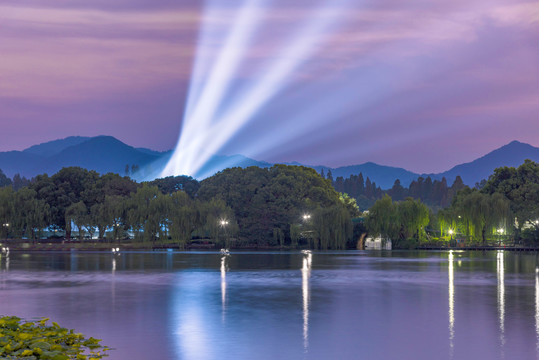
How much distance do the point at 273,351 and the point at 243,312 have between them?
22.2ft

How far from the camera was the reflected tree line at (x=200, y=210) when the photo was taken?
8988 cm

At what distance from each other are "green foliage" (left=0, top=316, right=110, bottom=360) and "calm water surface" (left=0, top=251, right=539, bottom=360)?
0.59 meters

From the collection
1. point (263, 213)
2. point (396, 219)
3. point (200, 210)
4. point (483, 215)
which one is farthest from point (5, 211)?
point (483, 215)

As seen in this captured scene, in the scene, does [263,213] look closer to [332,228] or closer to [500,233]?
[332,228]

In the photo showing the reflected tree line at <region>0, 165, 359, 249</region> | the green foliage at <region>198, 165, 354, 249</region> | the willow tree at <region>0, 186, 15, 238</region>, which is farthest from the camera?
the willow tree at <region>0, 186, 15, 238</region>

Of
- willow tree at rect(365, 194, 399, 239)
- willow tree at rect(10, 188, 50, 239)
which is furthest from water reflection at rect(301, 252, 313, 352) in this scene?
willow tree at rect(10, 188, 50, 239)

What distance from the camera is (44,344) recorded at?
47.4 ft

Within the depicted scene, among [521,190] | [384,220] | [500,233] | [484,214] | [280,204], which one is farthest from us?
[280,204]

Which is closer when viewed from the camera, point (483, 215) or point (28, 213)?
point (483, 215)

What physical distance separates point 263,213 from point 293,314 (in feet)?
254

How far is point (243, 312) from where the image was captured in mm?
21766

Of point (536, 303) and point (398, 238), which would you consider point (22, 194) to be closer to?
point (398, 238)

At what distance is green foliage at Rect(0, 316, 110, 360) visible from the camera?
13.9m

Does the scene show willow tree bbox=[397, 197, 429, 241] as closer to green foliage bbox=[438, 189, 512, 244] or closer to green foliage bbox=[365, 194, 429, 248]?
green foliage bbox=[365, 194, 429, 248]
